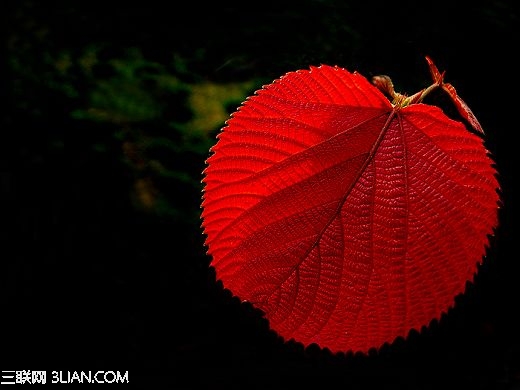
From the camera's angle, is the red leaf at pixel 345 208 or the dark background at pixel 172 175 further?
the dark background at pixel 172 175

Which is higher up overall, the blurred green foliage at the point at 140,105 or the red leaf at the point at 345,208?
the blurred green foliage at the point at 140,105

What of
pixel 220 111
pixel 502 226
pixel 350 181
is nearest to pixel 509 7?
pixel 502 226

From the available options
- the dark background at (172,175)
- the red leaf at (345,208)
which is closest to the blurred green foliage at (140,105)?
the dark background at (172,175)

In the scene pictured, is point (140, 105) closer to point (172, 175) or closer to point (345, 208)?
point (172, 175)

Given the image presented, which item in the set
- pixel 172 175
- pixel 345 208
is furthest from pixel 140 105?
pixel 345 208

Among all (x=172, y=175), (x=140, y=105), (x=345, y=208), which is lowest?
(x=345, y=208)

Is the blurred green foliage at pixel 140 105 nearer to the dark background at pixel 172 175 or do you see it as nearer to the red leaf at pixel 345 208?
the dark background at pixel 172 175

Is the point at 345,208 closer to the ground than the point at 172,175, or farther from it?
closer to the ground
